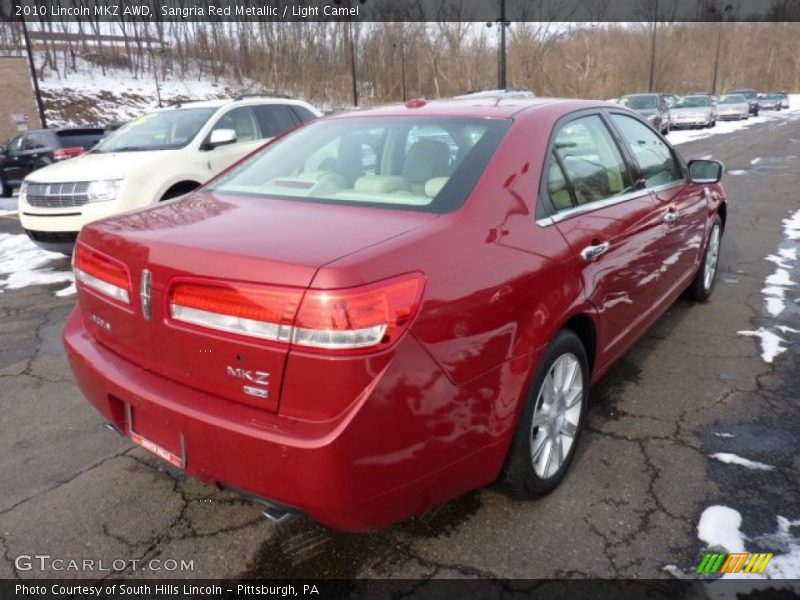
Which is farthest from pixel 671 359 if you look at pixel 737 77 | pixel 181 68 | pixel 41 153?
pixel 737 77

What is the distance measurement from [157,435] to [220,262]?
683mm

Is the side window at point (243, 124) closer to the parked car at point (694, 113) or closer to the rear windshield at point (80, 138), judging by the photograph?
the rear windshield at point (80, 138)

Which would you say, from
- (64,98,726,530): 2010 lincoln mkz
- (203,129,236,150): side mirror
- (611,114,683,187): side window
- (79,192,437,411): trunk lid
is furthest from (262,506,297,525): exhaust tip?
(203,129,236,150): side mirror

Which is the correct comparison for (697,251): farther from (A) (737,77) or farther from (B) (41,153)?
(A) (737,77)

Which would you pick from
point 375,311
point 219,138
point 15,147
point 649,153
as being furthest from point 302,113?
point 15,147

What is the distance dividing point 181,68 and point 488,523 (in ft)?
213

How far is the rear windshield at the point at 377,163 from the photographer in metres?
2.38

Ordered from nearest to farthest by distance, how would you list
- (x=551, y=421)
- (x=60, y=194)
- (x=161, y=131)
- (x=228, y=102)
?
(x=551, y=421), (x=60, y=194), (x=161, y=131), (x=228, y=102)

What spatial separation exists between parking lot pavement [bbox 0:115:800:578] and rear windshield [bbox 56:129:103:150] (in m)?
11.3

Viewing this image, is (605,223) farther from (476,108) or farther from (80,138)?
(80,138)

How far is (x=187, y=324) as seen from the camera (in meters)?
1.97

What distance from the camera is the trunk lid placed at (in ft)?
6.01

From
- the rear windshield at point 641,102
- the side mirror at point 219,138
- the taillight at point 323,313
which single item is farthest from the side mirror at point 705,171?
the rear windshield at point 641,102

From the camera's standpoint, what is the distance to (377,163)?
9.46 feet
